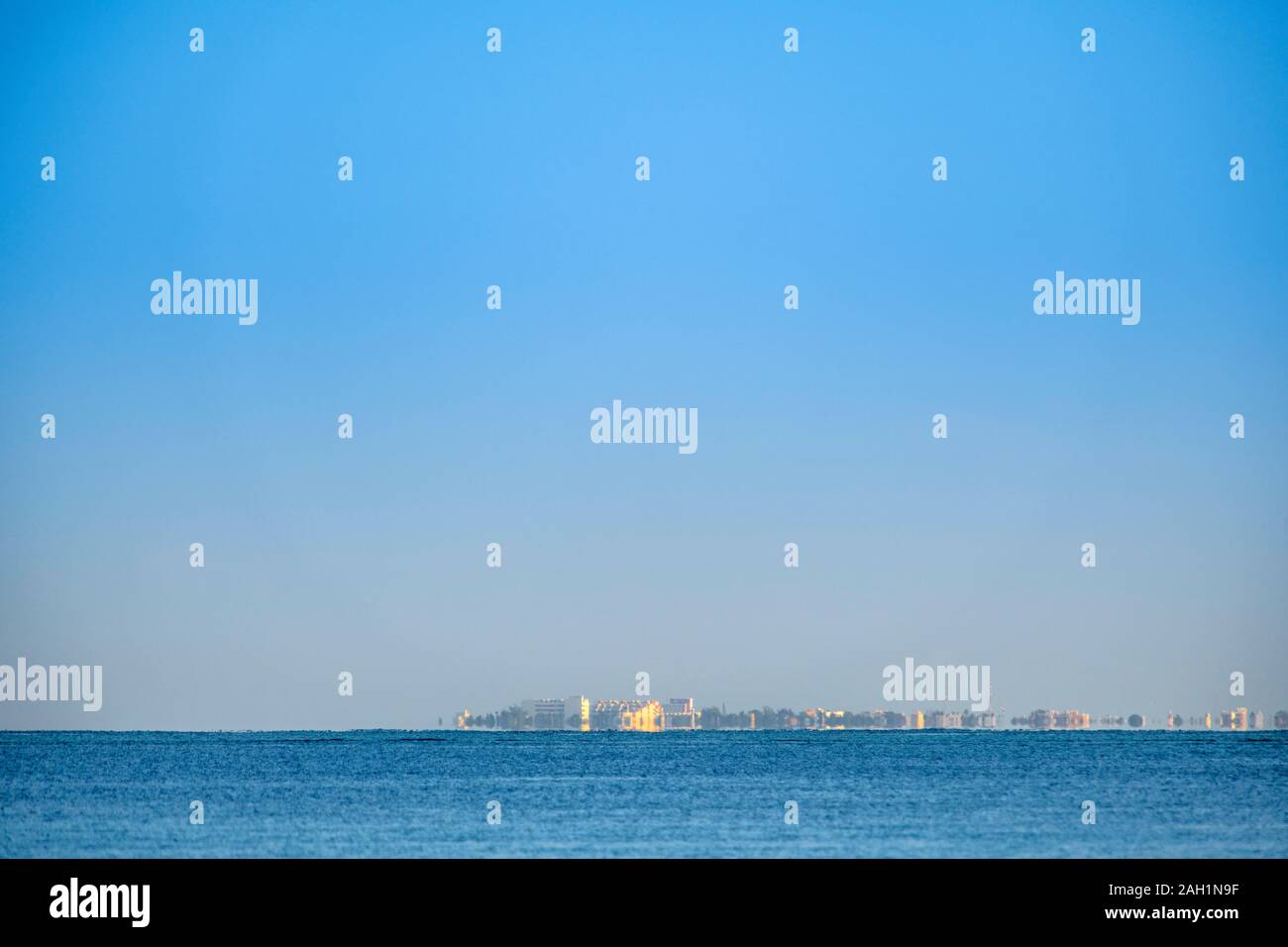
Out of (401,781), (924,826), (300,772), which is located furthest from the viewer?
(300,772)

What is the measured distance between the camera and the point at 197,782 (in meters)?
110

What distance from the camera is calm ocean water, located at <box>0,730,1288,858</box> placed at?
61.6 m

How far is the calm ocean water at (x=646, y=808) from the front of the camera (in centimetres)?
6156

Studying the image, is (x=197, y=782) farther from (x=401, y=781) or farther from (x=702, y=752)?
(x=702, y=752)

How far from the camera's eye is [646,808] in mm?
80000
